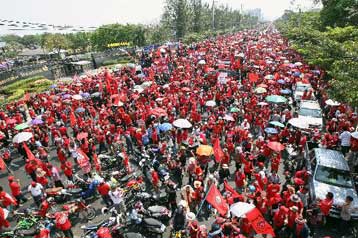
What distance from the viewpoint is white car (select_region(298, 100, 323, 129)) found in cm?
1725

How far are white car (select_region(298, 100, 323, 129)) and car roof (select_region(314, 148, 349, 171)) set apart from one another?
4348 millimetres

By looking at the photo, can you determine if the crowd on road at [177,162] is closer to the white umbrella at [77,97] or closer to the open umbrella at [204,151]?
the open umbrella at [204,151]

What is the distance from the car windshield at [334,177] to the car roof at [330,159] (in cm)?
20

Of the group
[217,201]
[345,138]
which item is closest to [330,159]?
[345,138]

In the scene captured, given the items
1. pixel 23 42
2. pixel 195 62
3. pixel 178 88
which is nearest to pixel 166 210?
pixel 178 88

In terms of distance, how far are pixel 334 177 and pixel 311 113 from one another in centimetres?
771

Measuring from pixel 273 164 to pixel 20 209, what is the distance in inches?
429

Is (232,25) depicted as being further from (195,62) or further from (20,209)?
(20,209)

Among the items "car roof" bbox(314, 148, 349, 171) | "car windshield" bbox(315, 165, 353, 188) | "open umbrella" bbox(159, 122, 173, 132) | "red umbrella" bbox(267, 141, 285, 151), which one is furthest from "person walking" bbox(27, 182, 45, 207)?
"car roof" bbox(314, 148, 349, 171)

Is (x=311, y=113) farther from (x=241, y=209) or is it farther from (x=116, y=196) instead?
(x=116, y=196)

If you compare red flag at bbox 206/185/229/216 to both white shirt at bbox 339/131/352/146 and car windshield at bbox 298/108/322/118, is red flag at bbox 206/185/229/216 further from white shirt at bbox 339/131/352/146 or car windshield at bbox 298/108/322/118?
car windshield at bbox 298/108/322/118

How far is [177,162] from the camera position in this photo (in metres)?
13.7

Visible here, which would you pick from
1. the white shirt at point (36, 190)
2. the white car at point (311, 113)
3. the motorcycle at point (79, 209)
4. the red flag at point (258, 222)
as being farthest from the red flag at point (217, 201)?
the white car at point (311, 113)

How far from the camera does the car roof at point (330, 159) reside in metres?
12.0
